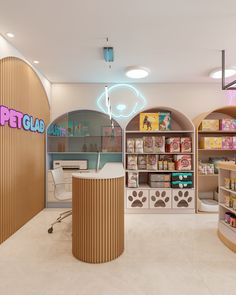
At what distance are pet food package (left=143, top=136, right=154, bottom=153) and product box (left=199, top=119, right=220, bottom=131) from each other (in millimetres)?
1069

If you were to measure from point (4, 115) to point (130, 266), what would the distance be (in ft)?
8.12

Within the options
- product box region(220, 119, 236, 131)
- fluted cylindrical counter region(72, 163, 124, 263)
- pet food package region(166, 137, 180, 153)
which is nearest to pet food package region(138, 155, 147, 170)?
pet food package region(166, 137, 180, 153)

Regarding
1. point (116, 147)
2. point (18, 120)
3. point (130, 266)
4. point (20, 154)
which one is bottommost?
point (130, 266)

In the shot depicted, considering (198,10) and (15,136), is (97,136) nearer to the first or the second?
(15,136)

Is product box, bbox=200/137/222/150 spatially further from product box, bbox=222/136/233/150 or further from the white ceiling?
the white ceiling

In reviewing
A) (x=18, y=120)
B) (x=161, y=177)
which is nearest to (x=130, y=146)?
(x=161, y=177)

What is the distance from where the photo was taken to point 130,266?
225cm

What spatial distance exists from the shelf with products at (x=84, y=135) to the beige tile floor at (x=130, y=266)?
1757 millimetres

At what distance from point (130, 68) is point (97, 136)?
1607 mm

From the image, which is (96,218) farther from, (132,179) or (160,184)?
(160,184)

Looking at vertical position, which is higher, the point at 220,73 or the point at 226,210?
the point at 220,73

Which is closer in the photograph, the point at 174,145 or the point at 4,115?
the point at 4,115

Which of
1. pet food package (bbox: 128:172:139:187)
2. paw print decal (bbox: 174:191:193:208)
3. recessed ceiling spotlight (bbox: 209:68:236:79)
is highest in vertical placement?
recessed ceiling spotlight (bbox: 209:68:236:79)

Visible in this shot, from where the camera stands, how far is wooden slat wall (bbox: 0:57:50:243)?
282cm
